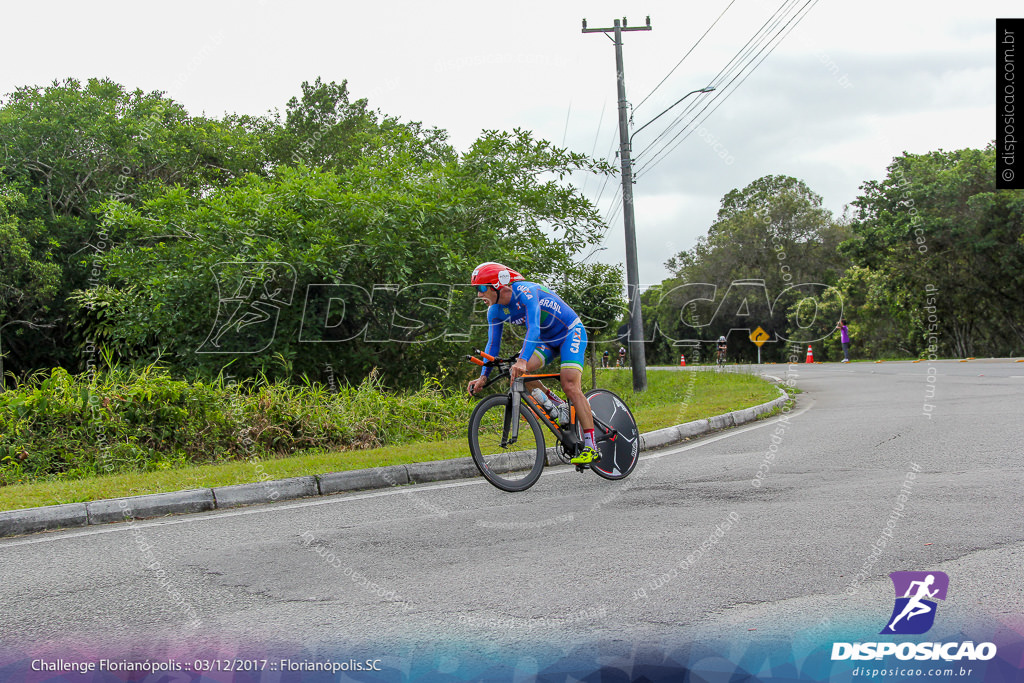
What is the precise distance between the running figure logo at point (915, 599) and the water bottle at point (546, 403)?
3.36 meters

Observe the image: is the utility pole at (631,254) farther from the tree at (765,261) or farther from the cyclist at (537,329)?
the tree at (765,261)

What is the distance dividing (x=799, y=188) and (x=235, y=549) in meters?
57.8

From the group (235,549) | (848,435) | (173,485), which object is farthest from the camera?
(848,435)

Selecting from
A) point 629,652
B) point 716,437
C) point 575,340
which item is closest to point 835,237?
point 716,437

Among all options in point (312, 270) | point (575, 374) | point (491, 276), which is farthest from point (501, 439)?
point (312, 270)

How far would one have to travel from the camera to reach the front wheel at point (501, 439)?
6.93 meters

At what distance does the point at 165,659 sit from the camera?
11.4ft

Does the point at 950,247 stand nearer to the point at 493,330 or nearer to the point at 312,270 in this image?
the point at 312,270

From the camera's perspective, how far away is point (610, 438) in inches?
290

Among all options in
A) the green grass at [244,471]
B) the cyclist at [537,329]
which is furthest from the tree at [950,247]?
the cyclist at [537,329]

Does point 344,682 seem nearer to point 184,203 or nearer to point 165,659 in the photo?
point 165,659

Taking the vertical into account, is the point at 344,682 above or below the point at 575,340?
below

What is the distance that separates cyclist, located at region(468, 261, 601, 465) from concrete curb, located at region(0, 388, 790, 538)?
1.67 m

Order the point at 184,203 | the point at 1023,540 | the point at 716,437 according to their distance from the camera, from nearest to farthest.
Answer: the point at 1023,540 < the point at 716,437 < the point at 184,203
